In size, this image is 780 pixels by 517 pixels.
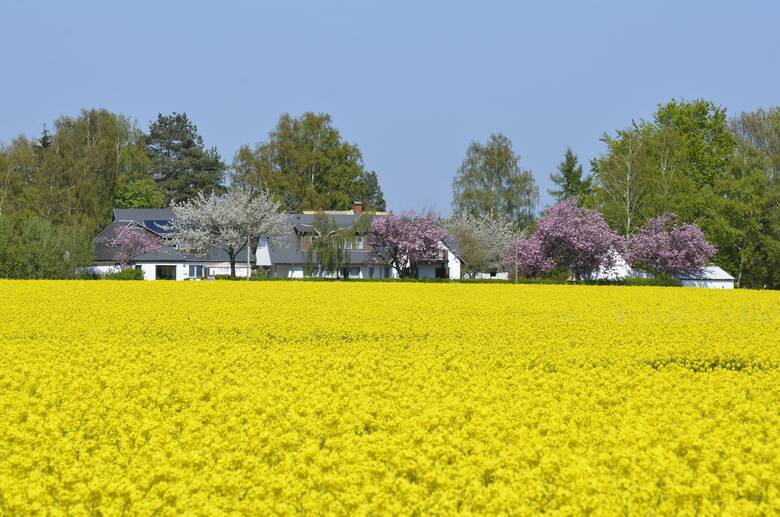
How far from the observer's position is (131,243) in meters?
77.0

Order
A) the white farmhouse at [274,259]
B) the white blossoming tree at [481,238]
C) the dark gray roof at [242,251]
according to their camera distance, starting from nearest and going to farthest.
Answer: the white farmhouse at [274,259]
the dark gray roof at [242,251]
the white blossoming tree at [481,238]

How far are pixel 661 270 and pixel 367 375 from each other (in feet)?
203

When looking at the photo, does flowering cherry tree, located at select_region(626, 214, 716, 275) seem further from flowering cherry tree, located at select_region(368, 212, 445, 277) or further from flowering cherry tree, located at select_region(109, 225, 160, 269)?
flowering cherry tree, located at select_region(109, 225, 160, 269)

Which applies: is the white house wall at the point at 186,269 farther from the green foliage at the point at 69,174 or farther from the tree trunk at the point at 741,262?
the tree trunk at the point at 741,262

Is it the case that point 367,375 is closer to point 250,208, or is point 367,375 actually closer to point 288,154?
point 250,208

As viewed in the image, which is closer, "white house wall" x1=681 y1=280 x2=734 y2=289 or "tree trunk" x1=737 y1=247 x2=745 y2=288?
"white house wall" x1=681 y1=280 x2=734 y2=289

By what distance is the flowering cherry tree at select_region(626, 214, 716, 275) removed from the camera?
227ft

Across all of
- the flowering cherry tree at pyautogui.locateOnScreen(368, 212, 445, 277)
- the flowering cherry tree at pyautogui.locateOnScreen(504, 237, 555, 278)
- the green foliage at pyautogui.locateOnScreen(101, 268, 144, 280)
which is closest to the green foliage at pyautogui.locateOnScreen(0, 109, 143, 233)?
the green foliage at pyautogui.locateOnScreen(101, 268, 144, 280)

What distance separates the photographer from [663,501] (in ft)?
23.6

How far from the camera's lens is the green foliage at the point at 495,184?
9100 cm

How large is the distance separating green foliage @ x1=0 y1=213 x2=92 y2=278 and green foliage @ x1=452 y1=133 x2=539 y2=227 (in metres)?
41.2

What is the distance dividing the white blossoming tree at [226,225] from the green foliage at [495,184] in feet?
77.0

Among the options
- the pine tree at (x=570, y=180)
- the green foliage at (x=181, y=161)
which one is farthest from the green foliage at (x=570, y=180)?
the green foliage at (x=181, y=161)

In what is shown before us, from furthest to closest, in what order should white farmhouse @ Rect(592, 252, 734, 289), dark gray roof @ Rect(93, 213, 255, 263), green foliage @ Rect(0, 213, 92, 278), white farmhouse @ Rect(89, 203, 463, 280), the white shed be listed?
dark gray roof @ Rect(93, 213, 255, 263) → white farmhouse @ Rect(89, 203, 463, 280) → the white shed → white farmhouse @ Rect(592, 252, 734, 289) → green foliage @ Rect(0, 213, 92, 278)
